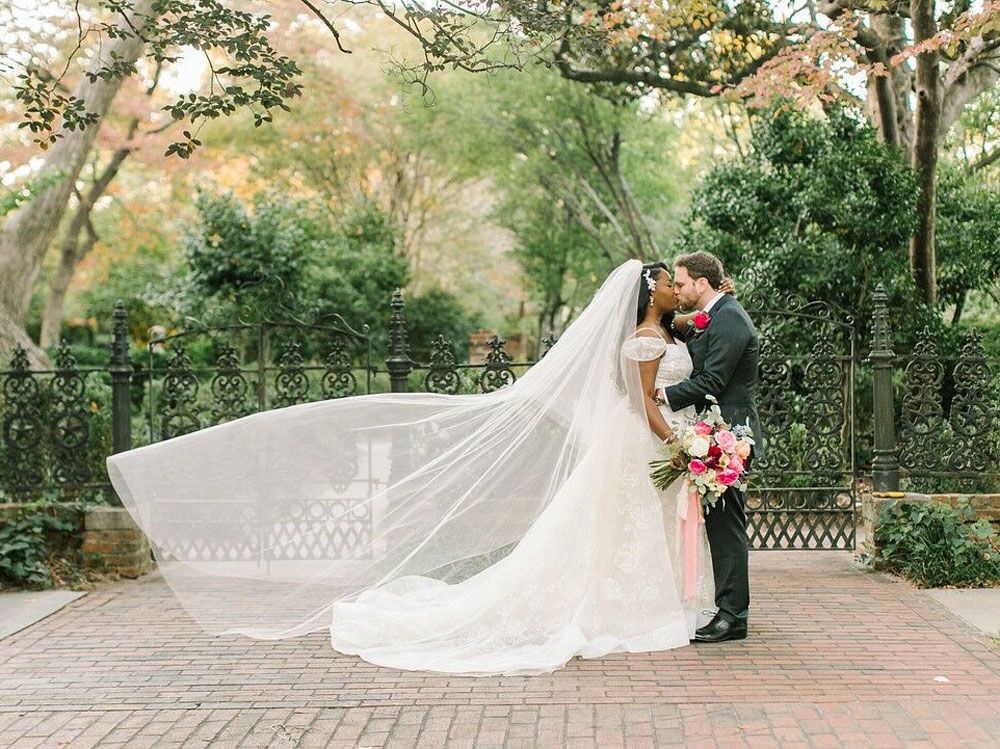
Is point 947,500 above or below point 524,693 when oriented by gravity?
above

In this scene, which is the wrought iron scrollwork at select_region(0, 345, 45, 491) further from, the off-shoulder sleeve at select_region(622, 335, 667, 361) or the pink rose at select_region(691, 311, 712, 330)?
the pink rose at select_region(691, 311, 712, 330)

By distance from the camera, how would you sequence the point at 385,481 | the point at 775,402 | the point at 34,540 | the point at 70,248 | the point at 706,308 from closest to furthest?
1. the point at 706,308
2. the point at 385,481
3. the point at 34,540
4. the point at 775,402
5. the point at 70,248

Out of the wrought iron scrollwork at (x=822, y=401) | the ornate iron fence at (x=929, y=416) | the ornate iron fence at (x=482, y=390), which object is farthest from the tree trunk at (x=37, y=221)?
the ornate iron fence at (x=929, y=416)

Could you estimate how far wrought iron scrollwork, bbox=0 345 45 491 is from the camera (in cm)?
911

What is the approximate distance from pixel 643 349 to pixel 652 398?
0.98 feet

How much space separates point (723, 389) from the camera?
6770 mm

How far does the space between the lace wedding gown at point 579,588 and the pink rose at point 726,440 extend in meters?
0.27

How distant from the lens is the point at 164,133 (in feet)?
75.7

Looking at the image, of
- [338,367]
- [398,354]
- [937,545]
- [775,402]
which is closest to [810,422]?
[775,402]

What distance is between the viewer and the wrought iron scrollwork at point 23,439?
29.9 ft

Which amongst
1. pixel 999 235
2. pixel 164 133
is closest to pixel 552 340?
pixel 999 235

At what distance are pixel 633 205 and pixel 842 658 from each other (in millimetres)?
17490

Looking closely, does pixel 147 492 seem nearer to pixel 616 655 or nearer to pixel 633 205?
pixel 616 655

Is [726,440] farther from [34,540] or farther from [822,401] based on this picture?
[34,540]
